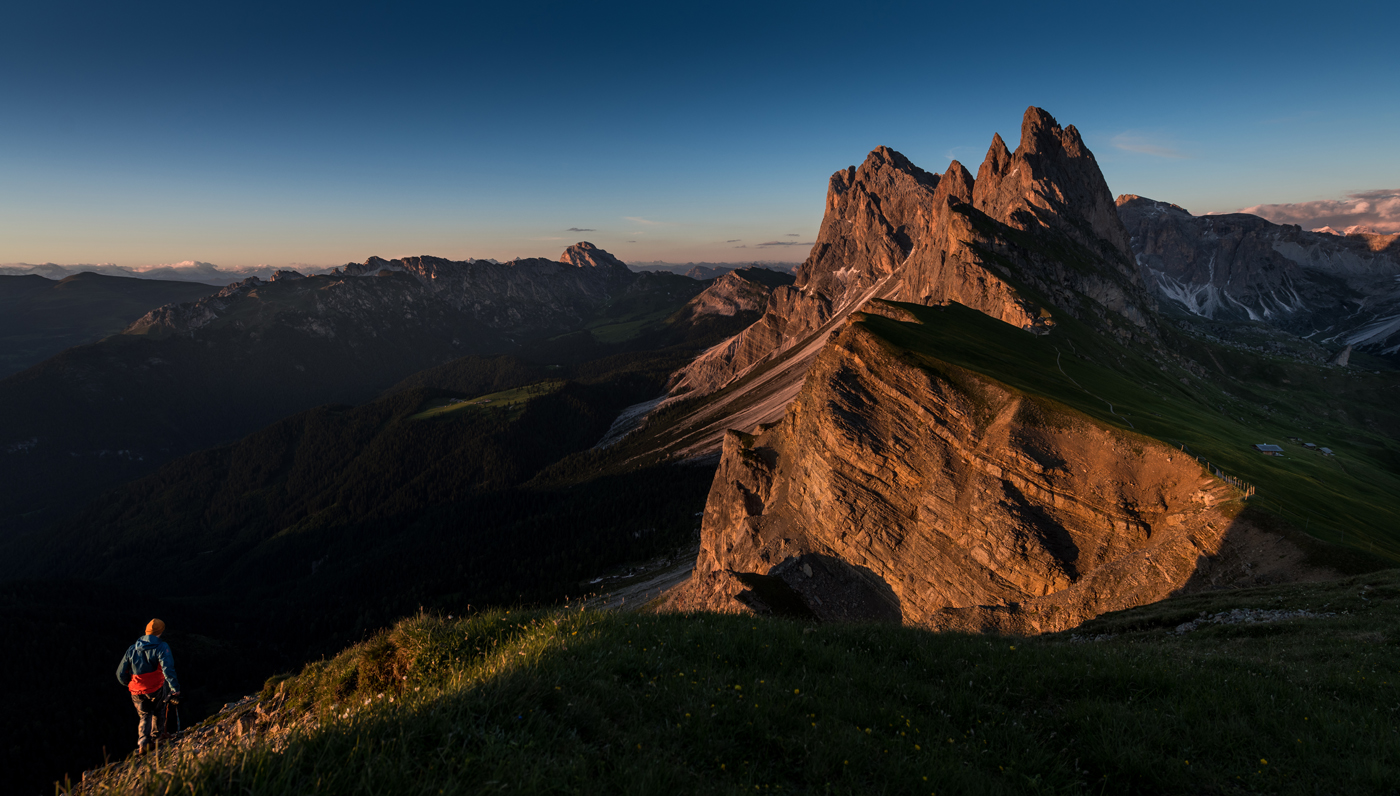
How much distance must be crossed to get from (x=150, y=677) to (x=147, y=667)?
316mm

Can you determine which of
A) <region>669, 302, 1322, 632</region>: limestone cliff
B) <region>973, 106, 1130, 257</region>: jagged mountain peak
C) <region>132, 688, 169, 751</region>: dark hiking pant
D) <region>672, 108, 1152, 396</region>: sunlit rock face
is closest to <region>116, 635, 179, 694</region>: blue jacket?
<region>132, 688, 169, 751</region>: dark hiking pant

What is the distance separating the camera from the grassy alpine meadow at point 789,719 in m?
5.07

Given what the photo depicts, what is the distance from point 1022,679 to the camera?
30.0 feet

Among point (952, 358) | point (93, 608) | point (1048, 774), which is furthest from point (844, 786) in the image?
point (93, 608)

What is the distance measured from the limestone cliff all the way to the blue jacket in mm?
15791

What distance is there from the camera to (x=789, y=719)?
7090mm

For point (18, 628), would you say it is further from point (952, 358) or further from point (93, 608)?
point (952, 358)

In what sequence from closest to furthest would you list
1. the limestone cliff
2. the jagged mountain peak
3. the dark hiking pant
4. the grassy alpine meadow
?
the grassy alpine meadow
the dark hiking pant
the limestone cliff
the jagged mountain peak

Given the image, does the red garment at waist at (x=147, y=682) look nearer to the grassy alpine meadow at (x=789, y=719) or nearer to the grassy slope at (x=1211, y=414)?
the grassy alpine meadow at (x=789, y=719)

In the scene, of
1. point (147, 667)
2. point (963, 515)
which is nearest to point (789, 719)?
point (147, 667)

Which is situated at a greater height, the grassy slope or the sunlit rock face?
the sunlit rock face

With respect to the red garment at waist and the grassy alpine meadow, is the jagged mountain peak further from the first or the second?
the red garment at waist

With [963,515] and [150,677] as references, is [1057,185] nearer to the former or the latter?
[963,515]

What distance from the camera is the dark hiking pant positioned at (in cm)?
1269
